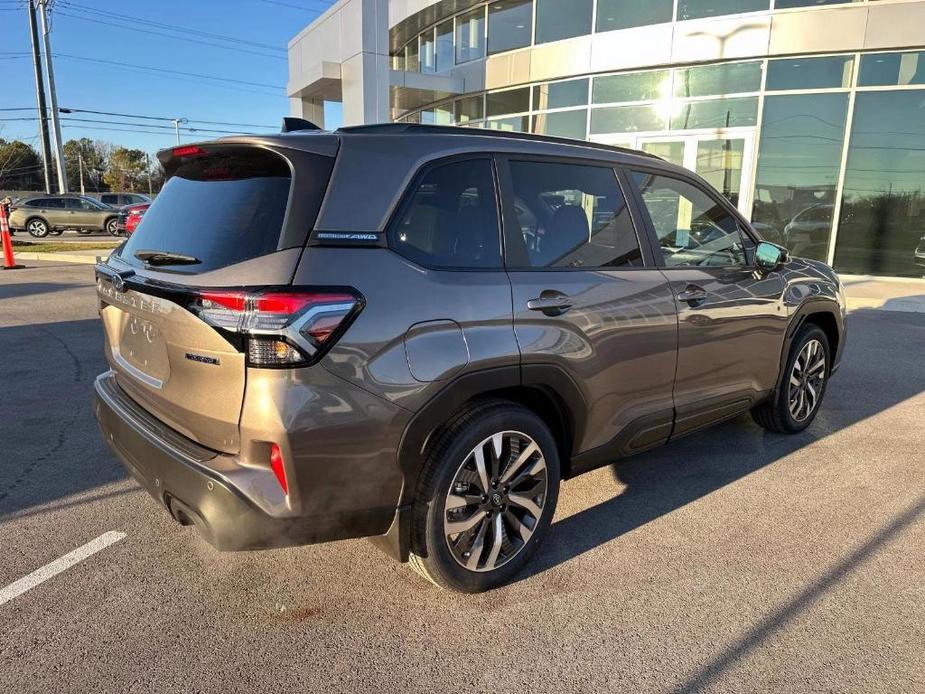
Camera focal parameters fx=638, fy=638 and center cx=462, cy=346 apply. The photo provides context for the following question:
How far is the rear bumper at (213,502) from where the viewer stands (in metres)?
2.14

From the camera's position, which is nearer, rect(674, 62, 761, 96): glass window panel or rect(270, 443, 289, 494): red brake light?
rect(270, 443, 289, 494): red brake light

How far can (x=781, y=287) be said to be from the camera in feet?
13.4

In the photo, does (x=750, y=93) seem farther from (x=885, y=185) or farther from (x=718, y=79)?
(x=885, y=185)

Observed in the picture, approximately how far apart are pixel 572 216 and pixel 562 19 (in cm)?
1393

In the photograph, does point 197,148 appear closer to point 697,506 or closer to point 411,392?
point 411,392

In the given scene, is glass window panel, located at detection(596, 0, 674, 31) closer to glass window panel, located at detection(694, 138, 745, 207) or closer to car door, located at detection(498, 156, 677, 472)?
glass window panel, located at detection(694, 138, 745, 207)

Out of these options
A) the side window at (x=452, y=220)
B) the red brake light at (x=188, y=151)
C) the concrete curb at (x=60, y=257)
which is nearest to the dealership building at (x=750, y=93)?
the concrete curb at (x=60, y=257)

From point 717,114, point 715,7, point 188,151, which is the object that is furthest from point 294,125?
point 715,7

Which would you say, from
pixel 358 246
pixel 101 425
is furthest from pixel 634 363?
pixel 101 425

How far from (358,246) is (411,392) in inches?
21.6

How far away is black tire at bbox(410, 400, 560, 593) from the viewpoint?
2469mm

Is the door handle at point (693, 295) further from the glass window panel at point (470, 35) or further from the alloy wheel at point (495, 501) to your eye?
the glass window panel at point (470, 35)

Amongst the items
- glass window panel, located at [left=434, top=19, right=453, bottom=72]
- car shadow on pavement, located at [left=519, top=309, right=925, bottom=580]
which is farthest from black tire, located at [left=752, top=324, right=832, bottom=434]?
glass window panel, located at [left=434, top=19, right=453, bottom=72]

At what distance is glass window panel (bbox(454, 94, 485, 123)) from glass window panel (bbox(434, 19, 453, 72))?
1150mm
